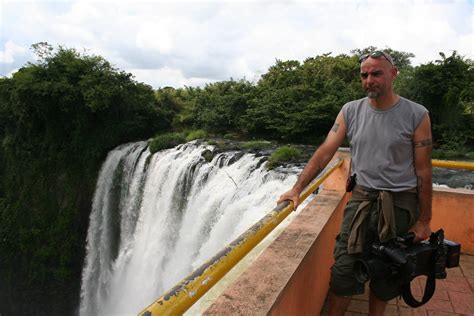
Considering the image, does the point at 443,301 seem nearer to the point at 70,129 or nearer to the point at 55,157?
the point at 70,129

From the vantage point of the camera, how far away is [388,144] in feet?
5.81

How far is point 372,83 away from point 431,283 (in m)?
1.01

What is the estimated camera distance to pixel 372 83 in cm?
177

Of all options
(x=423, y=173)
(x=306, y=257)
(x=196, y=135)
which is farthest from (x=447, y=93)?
(x=306, y=257)

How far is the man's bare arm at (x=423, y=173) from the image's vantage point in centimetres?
174

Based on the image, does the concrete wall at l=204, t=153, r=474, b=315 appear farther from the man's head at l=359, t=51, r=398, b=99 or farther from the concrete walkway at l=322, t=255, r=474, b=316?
the man's head at l=359, t=51, r=398, b=99

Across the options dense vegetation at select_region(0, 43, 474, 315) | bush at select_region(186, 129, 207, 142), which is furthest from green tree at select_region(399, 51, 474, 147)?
bush at select_region(186, 129, 207, 142)

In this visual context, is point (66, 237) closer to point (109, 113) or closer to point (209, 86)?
point (109, 113)

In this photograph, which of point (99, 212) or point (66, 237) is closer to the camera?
point (99, 212)

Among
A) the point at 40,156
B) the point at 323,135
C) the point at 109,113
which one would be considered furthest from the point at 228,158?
the point at 40,156

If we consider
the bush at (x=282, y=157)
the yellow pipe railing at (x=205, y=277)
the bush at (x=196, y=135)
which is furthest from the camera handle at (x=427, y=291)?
the bush at (x=196, y=135)

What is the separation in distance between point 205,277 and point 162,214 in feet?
32.6

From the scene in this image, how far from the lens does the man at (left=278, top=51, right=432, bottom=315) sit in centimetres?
175

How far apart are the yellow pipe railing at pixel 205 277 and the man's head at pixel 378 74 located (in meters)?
0.82
